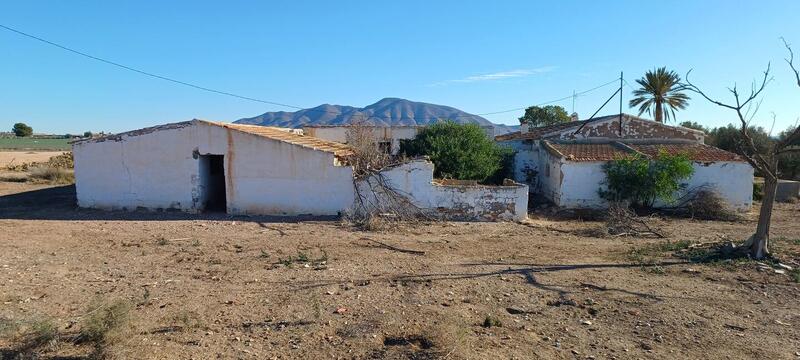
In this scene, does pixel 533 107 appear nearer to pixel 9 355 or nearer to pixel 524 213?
pixel 524 213

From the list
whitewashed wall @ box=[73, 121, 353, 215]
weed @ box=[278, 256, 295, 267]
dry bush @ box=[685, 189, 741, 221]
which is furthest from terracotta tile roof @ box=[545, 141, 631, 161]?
weed @ box=[278, 256, 295, 267]

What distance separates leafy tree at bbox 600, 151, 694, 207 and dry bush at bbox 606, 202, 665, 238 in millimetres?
2862

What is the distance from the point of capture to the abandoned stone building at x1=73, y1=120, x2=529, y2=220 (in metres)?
14.0

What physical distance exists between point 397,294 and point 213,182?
11.1 meters

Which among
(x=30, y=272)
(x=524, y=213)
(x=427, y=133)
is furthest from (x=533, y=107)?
(x=30, y=272)

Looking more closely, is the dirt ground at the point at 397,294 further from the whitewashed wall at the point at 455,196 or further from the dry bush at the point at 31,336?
the whitewashed wall at the point at 455,196

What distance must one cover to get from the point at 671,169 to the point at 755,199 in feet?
24.0

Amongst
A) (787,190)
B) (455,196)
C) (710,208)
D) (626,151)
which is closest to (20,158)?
(455,196)

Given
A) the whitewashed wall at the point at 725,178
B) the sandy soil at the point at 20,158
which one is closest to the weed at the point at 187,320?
the whitewashed wall at the point at 725,178

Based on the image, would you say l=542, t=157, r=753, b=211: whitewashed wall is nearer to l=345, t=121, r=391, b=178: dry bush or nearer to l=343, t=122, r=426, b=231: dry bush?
l=343, t=122, r=426, b=231: dry bush

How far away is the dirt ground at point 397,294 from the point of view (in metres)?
5.16

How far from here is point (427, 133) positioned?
747 inches

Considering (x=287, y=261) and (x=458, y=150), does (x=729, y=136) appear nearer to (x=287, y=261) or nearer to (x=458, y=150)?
(x=458, y=150)

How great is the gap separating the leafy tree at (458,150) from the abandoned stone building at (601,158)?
2278mm
